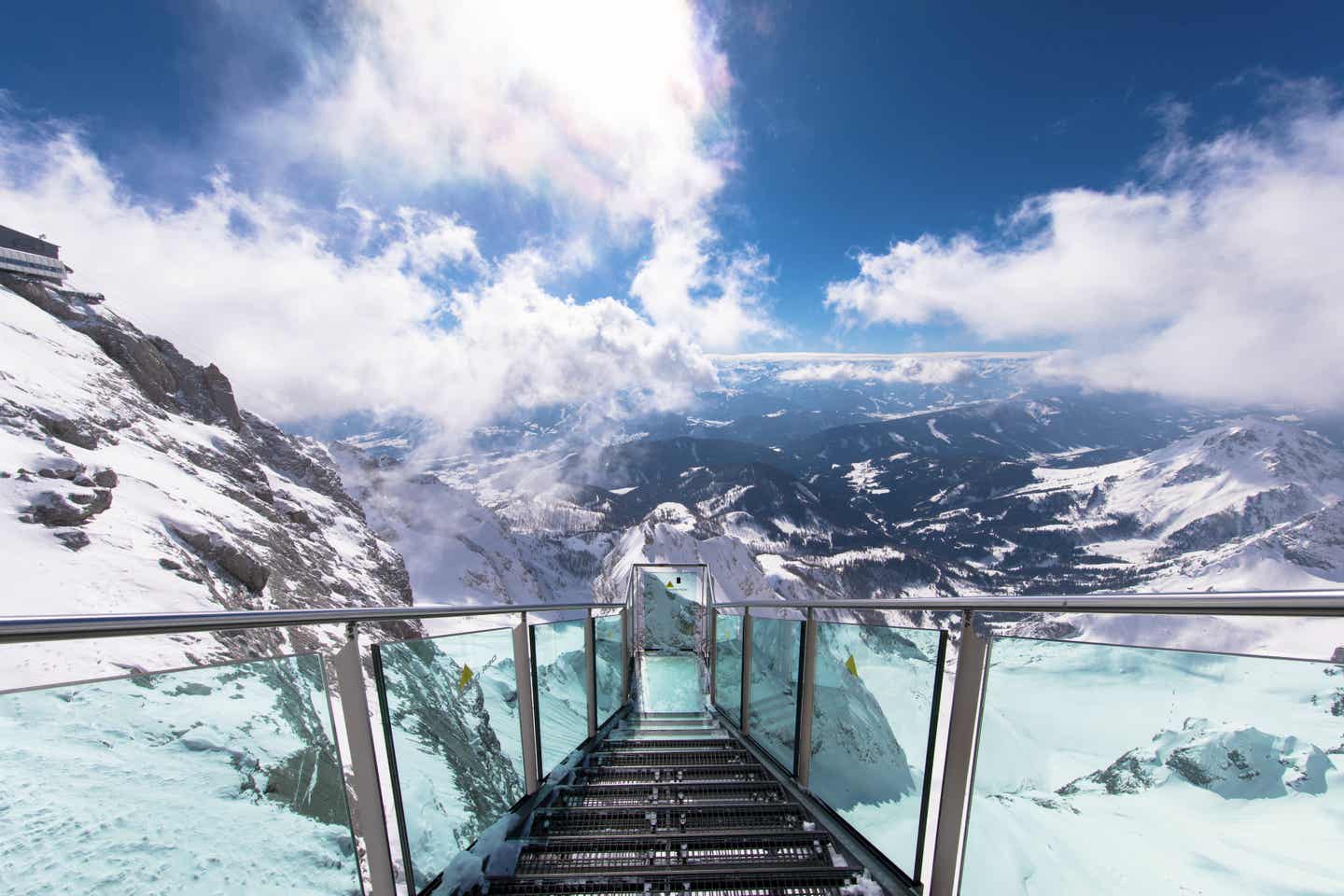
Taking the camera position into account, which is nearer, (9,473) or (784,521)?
(9,473)

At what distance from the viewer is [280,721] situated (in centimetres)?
167

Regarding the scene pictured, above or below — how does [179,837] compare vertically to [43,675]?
above

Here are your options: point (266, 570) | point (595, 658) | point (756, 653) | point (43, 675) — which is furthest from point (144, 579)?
point (756, 653)

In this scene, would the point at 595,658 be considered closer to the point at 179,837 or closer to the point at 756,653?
the point at 756,653

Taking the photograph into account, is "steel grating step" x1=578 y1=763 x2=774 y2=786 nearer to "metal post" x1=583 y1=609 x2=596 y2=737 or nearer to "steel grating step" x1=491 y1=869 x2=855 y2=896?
"metal post" x1=583 y1=609 x2=596 y2=737

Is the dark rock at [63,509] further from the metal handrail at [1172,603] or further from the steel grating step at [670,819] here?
the metal handrail at [1172,603]

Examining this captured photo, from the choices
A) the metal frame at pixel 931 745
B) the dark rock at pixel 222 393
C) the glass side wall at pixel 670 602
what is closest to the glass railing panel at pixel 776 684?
the metal frame at pixel 931 745

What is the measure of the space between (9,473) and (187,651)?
1990 centimetres

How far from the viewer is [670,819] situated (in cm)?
279

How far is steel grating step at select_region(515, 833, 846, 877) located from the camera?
7.64 ft

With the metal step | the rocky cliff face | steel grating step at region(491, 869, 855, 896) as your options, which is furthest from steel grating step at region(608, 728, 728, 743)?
the rocky cliff face

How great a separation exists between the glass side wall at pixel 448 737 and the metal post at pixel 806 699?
171 cm

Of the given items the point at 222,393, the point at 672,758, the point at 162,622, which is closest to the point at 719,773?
the point at 672,758

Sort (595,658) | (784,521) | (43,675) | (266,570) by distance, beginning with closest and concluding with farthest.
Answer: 1. (595,658)
2. (43,675)
3. (266,570)
4. (784,521)
